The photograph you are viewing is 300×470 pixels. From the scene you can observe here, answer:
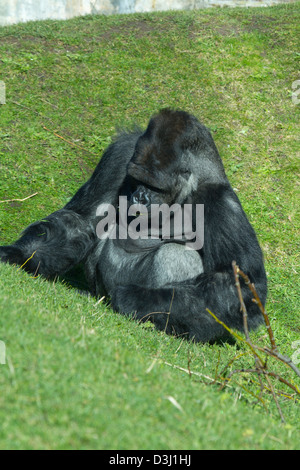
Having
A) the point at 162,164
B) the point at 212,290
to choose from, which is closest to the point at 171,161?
the point at 162,164

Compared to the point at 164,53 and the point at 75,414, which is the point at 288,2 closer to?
the point at 164,53

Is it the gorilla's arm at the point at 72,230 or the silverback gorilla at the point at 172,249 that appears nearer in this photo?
the silverback gorilla at the point at 172,249

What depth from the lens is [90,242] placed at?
487 cm

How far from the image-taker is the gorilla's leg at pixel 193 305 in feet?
13.9

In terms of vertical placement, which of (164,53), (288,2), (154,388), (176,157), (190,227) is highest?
(288,2)

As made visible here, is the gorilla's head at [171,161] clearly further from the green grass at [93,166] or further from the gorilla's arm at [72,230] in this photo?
the green grass at [93,166]

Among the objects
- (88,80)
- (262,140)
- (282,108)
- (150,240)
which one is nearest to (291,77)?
(282,108)

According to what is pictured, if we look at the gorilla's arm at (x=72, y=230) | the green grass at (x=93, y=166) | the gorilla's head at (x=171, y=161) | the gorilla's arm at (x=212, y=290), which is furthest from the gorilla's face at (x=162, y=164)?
the green grass at (x=93, y=166)

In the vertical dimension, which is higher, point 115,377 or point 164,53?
point 164,53

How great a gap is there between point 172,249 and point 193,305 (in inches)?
18.9

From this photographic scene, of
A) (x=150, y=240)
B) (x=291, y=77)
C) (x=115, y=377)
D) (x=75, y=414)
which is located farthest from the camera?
(x=291, y=77)

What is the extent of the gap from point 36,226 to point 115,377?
2.53m

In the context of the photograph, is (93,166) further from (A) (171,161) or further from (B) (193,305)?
(B) (193,305)

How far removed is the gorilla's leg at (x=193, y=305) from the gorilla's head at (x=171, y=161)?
0.67 m
